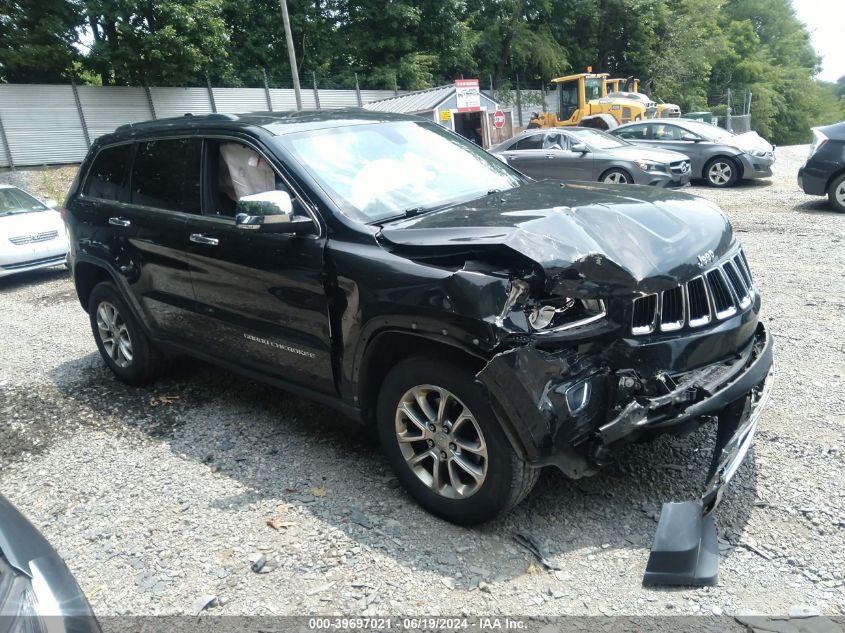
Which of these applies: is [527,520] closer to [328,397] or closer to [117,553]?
[328,397]

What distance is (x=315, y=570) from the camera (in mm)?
2912

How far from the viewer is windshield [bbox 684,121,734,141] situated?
1435 centimetres

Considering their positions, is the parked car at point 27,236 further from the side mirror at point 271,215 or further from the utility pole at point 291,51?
the utility pole at point 291,51

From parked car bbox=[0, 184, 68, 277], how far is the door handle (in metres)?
7.06

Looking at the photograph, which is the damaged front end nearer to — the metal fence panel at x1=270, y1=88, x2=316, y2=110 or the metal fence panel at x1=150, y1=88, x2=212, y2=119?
the metal fence panel at x1=150, y1=88, x2=212, y2=119

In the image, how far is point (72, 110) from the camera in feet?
72.1

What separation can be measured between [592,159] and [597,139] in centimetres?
104

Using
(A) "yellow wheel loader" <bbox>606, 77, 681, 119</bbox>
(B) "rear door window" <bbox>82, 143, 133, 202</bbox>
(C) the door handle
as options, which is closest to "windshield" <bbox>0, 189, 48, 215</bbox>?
(B) "rear door window" <bbox>82, 143, 133, 202</bbox>

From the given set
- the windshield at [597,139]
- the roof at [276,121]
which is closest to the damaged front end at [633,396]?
the roof at [276,121]

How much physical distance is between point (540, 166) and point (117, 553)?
471 inches

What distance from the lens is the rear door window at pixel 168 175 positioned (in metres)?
4.20

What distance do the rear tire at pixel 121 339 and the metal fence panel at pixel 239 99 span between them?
22.7 metres

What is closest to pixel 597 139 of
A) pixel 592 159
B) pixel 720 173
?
pixel 592 159

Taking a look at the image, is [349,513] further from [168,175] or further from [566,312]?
Result: [168,175]
